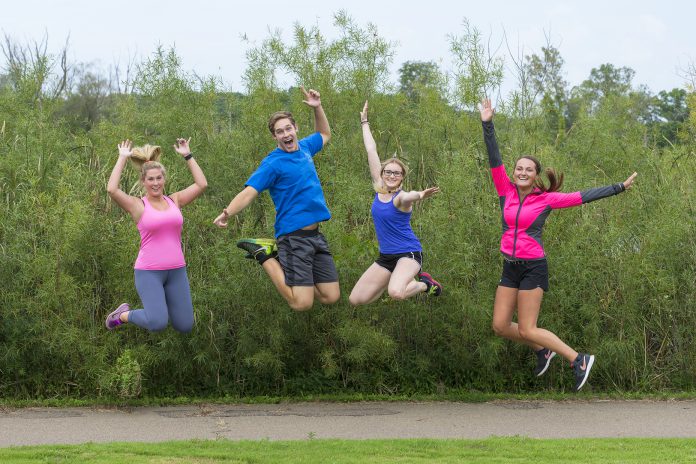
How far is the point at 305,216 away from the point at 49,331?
280 centimetres

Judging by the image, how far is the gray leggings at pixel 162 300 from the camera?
7.20 meters

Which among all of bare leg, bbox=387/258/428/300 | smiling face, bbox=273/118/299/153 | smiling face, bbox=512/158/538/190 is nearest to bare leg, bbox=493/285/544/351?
bare leg, bbox=387/258/428/300

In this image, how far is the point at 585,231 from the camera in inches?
352

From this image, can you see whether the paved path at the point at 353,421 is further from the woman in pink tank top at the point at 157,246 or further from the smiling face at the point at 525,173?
the smiling face at the point at 525,173

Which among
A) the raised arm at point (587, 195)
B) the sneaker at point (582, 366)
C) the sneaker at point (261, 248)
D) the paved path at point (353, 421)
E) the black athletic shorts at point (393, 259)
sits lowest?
the paved path at point (353, 421)

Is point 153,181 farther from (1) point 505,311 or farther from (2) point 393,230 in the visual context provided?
(1) point 505,311

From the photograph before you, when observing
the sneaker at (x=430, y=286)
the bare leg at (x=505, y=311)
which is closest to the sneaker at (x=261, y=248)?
the sneaker at (x=430, y=286)

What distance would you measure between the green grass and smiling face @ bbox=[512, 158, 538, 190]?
2.09 m

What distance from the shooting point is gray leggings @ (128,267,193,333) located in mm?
7203

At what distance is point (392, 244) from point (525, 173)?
4.10 feet

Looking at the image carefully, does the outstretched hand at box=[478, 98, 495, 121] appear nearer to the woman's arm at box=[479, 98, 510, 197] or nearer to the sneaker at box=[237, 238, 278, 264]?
the woman's arm at box=[479, 98, 510, 197]

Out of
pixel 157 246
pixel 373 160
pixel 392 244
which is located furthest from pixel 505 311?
pixel 157 246

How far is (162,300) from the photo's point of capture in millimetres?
7227

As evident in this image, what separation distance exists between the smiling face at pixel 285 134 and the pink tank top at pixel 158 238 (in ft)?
3.33
